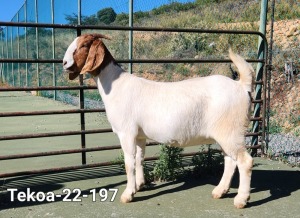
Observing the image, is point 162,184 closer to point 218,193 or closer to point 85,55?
point 218,193

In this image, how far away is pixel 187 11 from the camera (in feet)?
49.8

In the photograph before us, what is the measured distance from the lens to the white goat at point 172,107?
135 inches

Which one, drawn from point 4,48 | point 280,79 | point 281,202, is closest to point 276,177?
point 281,202

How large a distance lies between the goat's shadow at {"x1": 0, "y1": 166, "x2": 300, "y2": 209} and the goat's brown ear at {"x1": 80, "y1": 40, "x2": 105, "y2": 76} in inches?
54.3

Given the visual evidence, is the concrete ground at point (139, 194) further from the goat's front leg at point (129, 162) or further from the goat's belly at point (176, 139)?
the goat's belly at point (176, 139)

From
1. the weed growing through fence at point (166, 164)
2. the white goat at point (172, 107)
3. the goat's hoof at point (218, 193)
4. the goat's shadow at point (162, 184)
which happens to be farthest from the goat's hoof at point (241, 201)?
the weed growing through fence at point (166, 164)

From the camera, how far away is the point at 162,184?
425 centimetres

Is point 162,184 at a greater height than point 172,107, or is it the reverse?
point 172,107

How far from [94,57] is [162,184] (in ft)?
5.55

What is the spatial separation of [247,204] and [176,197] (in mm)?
716

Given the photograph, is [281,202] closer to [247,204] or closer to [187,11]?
[247,204]

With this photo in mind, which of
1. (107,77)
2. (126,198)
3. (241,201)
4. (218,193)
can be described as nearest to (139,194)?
(126,198)

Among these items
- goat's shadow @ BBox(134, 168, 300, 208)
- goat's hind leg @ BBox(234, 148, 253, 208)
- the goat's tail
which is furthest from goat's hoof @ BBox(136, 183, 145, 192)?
the goat's tail

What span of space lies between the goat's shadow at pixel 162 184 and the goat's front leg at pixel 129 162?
0.46 ft
